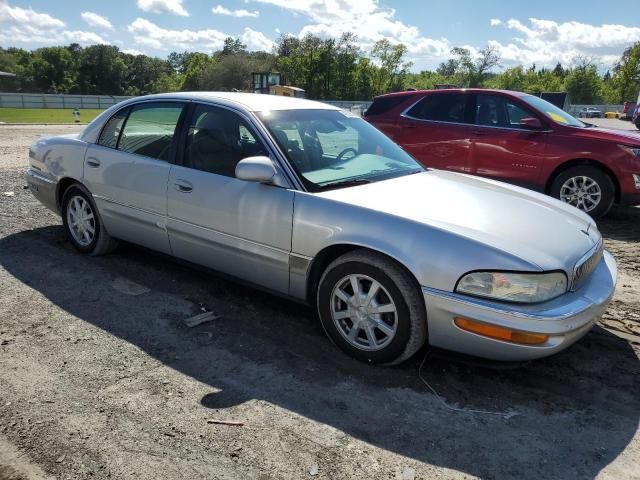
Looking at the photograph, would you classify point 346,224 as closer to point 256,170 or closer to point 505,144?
point 256,170

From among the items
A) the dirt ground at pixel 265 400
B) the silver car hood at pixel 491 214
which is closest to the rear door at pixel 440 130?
the silver car hood at pixel 491 214

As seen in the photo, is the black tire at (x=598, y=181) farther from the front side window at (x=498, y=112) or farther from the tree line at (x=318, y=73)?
the tree line at (x=318, y=73)

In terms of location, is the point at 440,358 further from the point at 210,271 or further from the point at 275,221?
the point at 210,271

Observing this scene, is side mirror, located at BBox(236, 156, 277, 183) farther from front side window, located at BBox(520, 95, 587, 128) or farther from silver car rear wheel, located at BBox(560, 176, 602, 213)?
front side window, located at BBox(520, 95, 587, 128)

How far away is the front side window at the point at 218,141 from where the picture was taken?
147 inches

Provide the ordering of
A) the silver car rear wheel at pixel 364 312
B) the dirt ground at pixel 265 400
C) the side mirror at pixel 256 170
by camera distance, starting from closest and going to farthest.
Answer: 1. the dirt ground at pixel 265 400
2. the silver car rear wheel at pixel 364 312
3. the side mirror at pixel 256 170

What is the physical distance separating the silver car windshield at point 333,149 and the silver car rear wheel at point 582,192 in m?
3.68

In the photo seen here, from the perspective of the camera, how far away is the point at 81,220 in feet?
16.2

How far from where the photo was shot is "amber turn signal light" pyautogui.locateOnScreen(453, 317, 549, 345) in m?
2.75

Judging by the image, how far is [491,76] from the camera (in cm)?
8369

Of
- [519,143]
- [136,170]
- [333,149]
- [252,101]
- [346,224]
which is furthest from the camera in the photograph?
[519,143]

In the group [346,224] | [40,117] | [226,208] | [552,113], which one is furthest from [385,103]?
[40,117]

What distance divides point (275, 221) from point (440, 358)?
1.35 m

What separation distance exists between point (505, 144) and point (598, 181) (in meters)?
1.28
